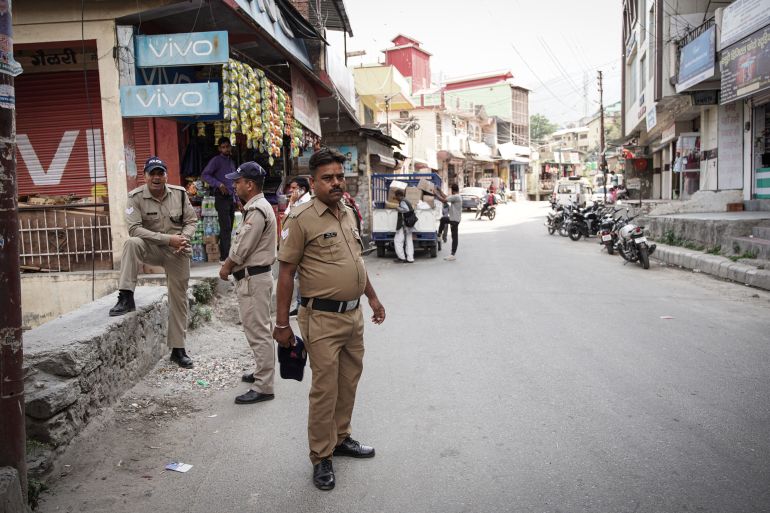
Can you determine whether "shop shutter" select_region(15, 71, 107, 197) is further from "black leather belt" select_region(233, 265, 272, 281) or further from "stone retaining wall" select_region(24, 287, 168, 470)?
"black leather belt" select_region(233, 265, 272, 281)

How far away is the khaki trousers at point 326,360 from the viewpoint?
10.6ft

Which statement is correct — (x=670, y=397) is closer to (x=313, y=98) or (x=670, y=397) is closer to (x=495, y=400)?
(x=495, y=400)

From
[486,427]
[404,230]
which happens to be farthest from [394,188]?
[486,427]

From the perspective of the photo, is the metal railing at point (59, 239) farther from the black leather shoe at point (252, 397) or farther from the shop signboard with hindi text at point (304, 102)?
the black leather shoe at point (252, 397)

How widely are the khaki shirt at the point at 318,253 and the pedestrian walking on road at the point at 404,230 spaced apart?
34.2ft

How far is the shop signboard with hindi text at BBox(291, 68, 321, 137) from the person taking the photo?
35.8ft

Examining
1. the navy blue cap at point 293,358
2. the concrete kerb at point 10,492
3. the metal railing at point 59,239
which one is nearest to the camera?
the concrete kerb at point 10,492

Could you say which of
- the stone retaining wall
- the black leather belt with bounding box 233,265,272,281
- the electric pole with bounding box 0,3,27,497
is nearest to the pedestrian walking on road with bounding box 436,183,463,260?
the stone retaining wall

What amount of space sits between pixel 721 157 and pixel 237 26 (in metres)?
14.8

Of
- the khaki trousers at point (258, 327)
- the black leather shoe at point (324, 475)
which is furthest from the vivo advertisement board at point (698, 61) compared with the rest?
the black leather shoe at point (324, 475)

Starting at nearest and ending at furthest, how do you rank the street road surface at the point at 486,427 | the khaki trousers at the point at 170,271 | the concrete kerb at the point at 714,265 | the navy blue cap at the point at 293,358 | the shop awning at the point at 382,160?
the street road surface at the point at 486,427
the navy blue cap at the point at 293,358
the khaki trousers at the point at 170,271
the concrete kerb at the point at 714,265
the shop awning at the point at 382,160

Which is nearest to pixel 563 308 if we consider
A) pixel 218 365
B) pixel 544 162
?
pixel 218 365

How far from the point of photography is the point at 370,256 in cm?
1547

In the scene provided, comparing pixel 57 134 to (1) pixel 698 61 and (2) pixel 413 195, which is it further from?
(1) pixel 698 61
